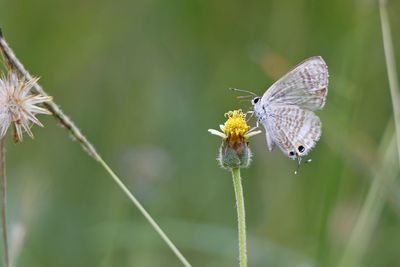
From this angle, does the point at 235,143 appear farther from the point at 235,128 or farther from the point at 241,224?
the point at 241,224

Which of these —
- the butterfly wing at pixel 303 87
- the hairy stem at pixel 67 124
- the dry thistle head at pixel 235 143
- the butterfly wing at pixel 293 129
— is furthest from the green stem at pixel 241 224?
the butterfly wing at pixel 303 87

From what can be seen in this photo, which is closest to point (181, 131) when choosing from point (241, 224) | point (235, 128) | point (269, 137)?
point (269, 137)

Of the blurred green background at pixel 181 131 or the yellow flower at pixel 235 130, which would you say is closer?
the yellow flower at pixel 235 130

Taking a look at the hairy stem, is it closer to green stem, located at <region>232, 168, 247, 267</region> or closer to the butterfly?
green stem, located at <region>232, 168, 247, 267</region>

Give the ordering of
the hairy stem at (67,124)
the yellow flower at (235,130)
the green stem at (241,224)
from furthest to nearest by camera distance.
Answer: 1. the yellow flower at (235,130)
2. the hairy stem at (67,124)
3. the green stem at (241,224)

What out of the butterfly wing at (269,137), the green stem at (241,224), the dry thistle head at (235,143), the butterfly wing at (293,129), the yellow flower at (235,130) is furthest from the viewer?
the butterfly wing at (269,137)

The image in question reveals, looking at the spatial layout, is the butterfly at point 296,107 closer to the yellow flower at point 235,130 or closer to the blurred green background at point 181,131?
Result: the yellow flower at point 235,130

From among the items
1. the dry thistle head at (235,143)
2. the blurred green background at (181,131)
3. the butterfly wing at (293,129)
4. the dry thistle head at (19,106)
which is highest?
the blurred green background at (181,131)
